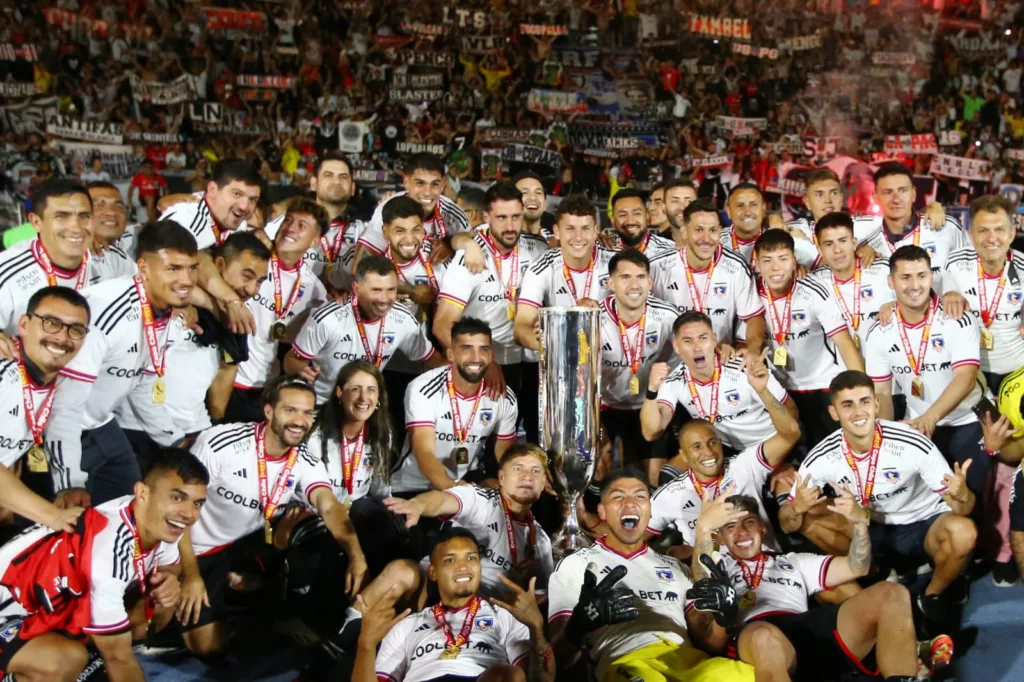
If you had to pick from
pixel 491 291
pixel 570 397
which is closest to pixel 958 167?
pixel 491 291

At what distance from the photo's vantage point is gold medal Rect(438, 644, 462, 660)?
140 inches

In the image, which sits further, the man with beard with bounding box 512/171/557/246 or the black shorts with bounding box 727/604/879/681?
the man with beard with bounding box 512/171/557/246

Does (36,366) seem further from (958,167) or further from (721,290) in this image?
(958,167)

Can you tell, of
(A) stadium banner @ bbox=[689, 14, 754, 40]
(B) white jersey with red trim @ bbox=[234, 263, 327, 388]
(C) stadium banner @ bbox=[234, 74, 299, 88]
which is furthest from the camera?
(A) stadium banner @ bbox=[689, 14, 754, 40]

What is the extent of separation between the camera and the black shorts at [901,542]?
176 inches

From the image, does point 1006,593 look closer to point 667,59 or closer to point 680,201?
point 680,201

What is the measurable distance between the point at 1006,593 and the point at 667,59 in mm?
12919

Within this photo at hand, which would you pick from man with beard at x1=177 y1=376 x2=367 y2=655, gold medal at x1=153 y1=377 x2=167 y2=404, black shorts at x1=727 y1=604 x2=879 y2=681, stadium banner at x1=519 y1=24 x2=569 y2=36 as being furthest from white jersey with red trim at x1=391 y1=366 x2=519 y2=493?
stadium banner at x1=519 y1=24 x2=569 y2=36

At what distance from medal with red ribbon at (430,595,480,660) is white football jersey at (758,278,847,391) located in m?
2.68

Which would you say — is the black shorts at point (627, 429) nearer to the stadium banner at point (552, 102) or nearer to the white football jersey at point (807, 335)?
the white football jersey at point (807, 335)

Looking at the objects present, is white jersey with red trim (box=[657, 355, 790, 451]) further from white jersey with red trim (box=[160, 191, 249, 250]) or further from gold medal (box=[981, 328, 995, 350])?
white jersey with red trim (box=[160, 191, 249, 250])

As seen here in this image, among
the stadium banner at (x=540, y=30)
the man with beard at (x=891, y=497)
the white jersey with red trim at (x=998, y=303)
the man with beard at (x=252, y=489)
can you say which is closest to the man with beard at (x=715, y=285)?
the white jersey with red trim at (x=998, y=303)

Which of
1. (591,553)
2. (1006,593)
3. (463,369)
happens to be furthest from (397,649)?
(1006,593)

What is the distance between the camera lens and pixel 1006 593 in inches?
182
